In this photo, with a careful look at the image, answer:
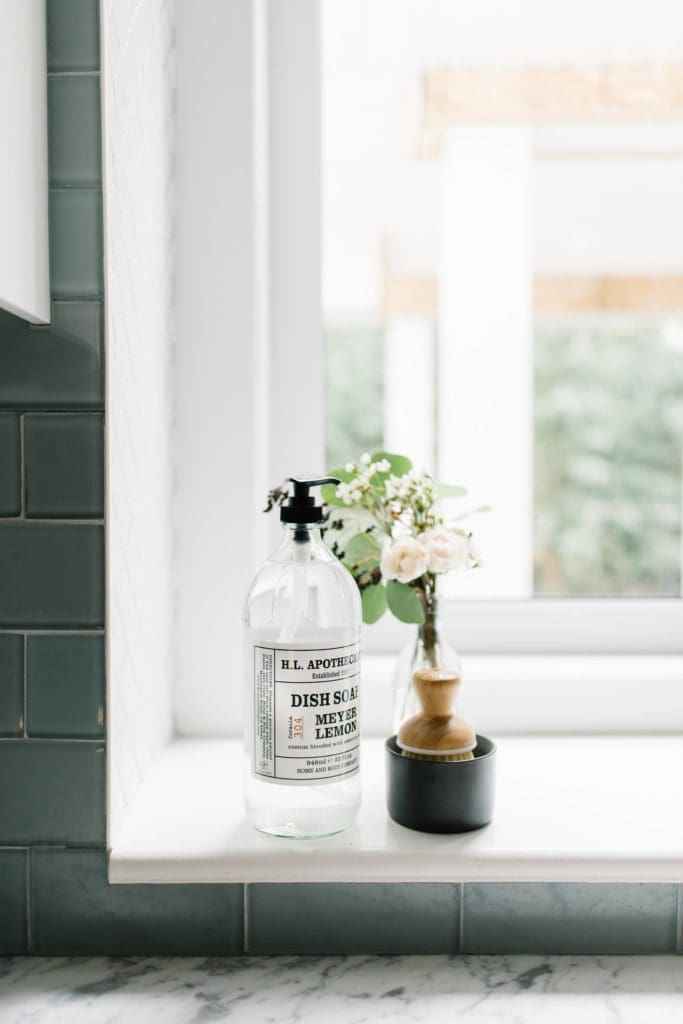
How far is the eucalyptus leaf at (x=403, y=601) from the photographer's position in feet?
2.38

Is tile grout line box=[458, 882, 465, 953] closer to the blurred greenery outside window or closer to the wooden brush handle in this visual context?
the wooden brush handle

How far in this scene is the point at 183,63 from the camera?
85 centimetres

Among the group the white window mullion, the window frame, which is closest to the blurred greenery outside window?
the white window mullion

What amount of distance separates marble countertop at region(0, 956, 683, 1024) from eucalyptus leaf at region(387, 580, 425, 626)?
27 centimetres

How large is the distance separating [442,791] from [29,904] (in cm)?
33

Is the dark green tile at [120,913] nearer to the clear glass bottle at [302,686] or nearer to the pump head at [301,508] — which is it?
the clear glass bottle at [302,686]

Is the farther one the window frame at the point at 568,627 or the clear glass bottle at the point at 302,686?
the window frame at the point at 568,627

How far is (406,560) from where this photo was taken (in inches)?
26.6

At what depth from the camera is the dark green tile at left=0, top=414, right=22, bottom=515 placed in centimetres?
65

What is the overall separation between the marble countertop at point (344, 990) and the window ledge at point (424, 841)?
2.9 inches

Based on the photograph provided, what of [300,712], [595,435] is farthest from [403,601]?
[595,435]

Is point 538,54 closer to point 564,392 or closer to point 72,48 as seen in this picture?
point 72,48

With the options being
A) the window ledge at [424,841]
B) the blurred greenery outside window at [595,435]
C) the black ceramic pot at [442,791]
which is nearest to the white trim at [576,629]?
the window ledge at [424,841]

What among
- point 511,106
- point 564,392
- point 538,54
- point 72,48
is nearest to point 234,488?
point 72,48
